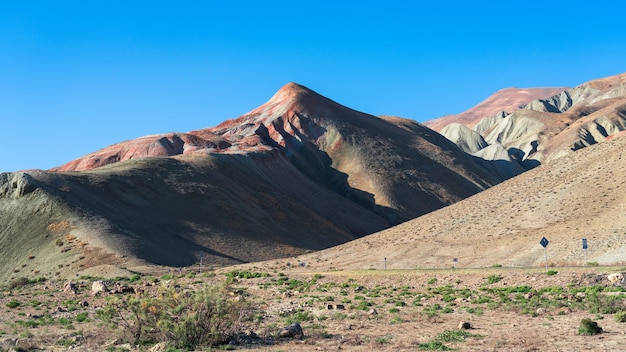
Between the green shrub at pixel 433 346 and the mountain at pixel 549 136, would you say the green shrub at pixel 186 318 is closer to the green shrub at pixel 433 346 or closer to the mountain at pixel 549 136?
the green shrub at pixel 433 346

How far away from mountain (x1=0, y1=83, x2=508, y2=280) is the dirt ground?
22.3 metres

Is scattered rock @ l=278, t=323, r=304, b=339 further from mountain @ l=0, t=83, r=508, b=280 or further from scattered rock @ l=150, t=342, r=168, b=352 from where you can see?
mountain @ l=0, t=83, r=508, b=280

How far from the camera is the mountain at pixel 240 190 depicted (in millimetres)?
65500

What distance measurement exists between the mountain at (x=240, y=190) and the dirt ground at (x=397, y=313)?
22.3m

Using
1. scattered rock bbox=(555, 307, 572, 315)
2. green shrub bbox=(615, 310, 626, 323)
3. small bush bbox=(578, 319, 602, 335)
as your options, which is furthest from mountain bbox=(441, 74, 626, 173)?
small bush bbox=(578, 319, 602, 335)

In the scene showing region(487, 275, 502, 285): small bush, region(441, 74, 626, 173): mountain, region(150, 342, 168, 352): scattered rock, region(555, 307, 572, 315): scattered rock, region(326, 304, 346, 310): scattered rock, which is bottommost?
region(150, 342, 168, 352): scattered rock

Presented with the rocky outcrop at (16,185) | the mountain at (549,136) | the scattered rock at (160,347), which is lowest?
the scattered rock at (160,347)

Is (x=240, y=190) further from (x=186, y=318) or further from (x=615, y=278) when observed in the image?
(x=186, y=318)

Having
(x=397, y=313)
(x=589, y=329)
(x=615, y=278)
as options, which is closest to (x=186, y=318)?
(x=397, y=313)

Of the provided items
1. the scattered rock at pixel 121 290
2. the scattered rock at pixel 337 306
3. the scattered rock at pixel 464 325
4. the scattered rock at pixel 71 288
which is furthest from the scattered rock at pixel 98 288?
the scattered rock at pixel 464 325

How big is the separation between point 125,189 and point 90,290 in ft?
148

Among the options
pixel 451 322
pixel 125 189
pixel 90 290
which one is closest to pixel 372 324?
pixel 451 322

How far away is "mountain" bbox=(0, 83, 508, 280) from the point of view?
215ft

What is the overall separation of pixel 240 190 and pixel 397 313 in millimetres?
69856
